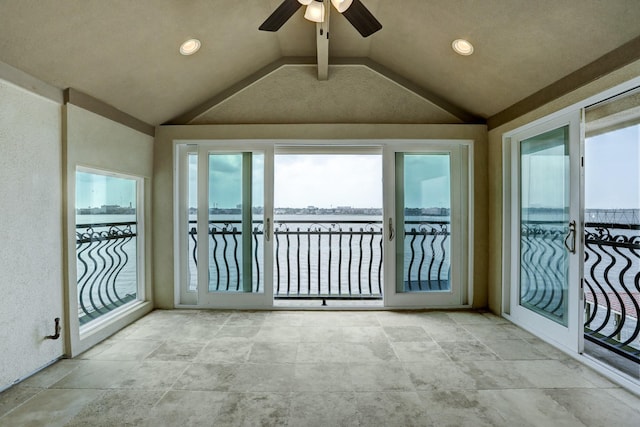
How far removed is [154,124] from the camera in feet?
12.5

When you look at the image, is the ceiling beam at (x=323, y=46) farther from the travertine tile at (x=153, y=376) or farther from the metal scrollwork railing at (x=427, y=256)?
the travertine tile at (x=153, y=376)

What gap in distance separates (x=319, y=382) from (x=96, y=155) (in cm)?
272

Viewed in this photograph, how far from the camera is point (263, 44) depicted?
3.36 m

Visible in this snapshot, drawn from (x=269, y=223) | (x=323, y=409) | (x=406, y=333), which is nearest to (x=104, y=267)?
(x=269, y=223)

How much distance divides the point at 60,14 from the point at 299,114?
2.26 m

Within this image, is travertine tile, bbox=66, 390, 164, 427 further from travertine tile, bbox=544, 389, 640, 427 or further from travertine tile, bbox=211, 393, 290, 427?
travertine tile, bbox=544, 389, 640, 427

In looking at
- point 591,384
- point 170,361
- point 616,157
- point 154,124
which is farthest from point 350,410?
point 616,157

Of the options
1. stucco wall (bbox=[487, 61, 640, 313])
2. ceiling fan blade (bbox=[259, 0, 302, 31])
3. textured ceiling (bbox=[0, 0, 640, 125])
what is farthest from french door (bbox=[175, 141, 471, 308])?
ceiling fan blade (bbox=[259, 0, 302, 31])

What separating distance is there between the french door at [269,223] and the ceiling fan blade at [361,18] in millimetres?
1765

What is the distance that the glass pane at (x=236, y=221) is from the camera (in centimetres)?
389

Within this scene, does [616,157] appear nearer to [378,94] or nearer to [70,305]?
[378,94]

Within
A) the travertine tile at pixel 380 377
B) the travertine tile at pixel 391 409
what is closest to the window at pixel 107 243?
the travertine tile at pixel 380 377

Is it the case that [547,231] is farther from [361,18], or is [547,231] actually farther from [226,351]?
[226,351]

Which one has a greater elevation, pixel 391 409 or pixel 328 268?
pixel 328 268
